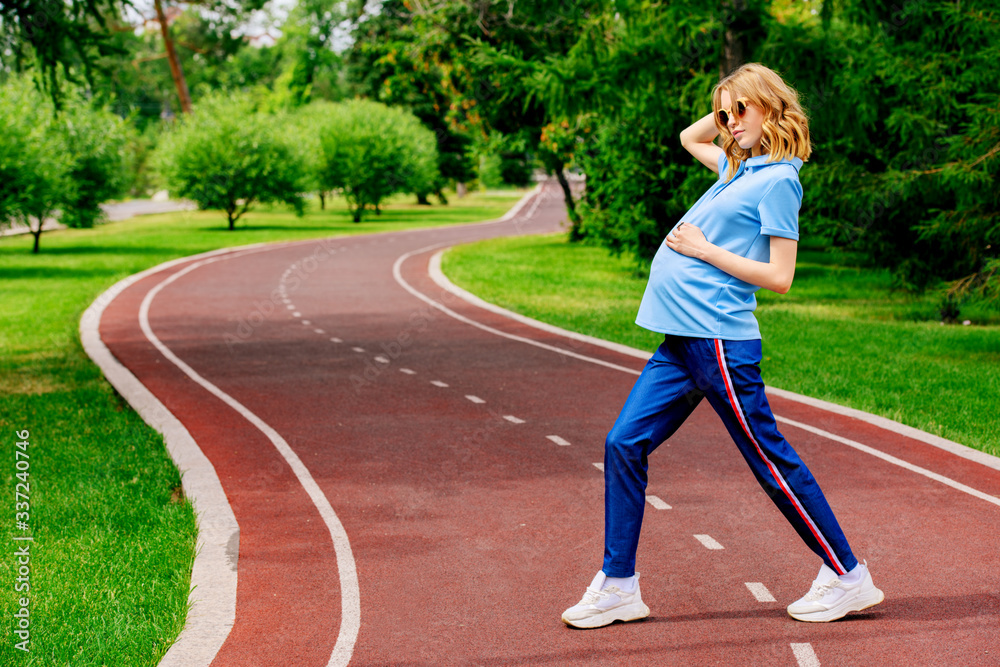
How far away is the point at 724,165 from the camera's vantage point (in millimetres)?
4230

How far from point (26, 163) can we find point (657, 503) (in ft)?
80.8

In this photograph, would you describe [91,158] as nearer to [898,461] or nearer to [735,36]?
[735,36]

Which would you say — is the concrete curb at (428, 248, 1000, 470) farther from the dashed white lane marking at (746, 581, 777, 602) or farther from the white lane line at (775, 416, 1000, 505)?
the dashed white lane marking at (746, 581, 777, 602)

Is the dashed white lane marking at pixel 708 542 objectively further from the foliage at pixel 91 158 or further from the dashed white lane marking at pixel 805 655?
the foliage at pixel 91 158

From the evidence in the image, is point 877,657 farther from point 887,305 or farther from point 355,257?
point 355,257

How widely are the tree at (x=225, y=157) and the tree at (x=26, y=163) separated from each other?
36.3ft

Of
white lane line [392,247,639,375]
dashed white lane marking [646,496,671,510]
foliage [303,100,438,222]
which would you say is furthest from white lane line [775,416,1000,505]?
foliage [303,100,438,222]

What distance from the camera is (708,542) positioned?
548 cm

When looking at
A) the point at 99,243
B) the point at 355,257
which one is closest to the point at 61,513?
the point at 355,257

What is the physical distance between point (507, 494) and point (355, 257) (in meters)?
22.7

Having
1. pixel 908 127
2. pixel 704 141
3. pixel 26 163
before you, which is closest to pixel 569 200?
pixel 26 163

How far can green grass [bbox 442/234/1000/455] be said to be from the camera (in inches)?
361

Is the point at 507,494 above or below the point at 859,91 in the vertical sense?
below

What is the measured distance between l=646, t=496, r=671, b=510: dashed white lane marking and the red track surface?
0.24 ft
